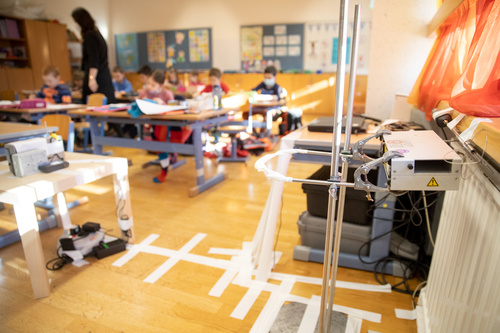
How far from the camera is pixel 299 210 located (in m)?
2.50

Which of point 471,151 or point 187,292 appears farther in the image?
point 187,292

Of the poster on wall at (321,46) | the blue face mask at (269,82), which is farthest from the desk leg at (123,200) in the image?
the poster on wall at (321,46)

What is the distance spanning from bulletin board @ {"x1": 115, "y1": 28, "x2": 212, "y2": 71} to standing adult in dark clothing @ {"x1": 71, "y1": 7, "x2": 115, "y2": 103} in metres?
4.56

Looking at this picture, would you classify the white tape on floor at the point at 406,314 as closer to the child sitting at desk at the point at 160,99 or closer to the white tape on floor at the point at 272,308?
the white tape on floor at the point at 272,308

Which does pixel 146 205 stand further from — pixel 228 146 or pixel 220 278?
pixel 228 146

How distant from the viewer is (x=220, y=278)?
5.53ft

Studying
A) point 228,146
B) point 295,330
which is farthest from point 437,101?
point 228,146

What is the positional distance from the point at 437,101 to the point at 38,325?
1.94 metres

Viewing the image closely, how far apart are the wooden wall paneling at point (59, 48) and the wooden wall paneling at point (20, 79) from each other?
0.65 meters

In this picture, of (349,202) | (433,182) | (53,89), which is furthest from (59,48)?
(433,182)

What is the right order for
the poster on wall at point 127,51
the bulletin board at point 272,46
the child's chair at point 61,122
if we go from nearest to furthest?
the child's chair at point 61,122
the bulletin board at point 272,46
the poster on wall at point 127,51

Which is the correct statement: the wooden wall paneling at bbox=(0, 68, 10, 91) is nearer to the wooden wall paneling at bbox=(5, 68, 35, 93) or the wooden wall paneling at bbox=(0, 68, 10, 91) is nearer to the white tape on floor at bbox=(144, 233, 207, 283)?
the wooden wall paneling at bbox=(5, 68, 35, 93)

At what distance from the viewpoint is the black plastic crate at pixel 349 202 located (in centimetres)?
170

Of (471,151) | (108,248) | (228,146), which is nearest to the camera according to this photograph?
(471,151)
